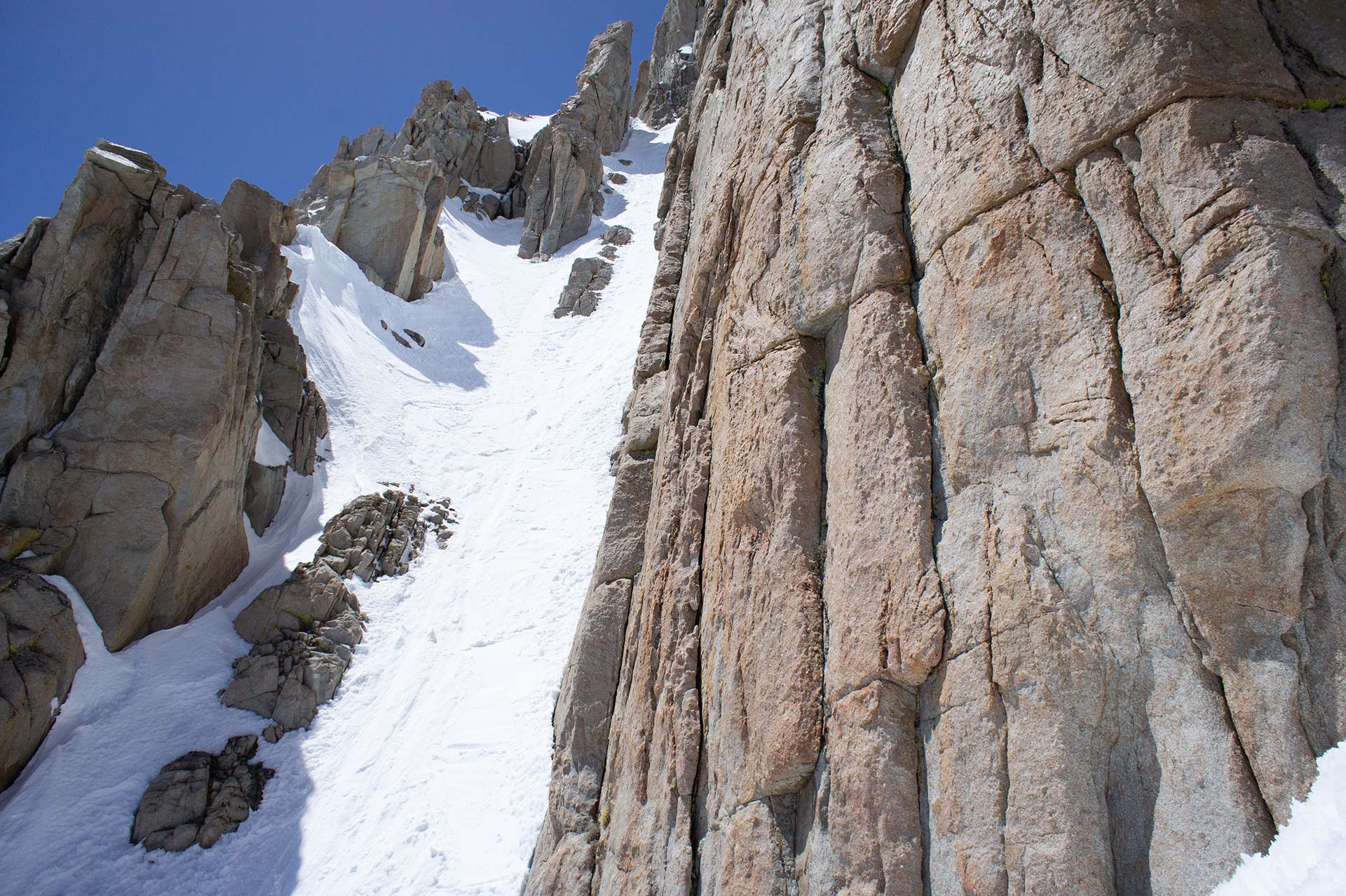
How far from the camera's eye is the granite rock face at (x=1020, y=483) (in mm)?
3820

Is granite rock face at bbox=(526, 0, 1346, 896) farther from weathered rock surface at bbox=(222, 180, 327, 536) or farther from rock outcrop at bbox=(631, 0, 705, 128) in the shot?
rock outcrop at bbox=(631, 0, 705, 128)

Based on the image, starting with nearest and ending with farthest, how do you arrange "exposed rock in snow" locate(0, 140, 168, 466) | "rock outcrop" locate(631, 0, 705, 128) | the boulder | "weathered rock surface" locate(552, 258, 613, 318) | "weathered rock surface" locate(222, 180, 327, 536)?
"exposed rock in snow" locate(0, 140, 168, 466)
"weathered rock surface" locate(222, 180, 327, 536)
"weathered rock surface" locate(552, 258, 613, 318)
the boulder
"rock outcrop" locate(631, 0, 705, 128)

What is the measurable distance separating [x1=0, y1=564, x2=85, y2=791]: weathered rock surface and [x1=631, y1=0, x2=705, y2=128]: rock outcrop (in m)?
72.2

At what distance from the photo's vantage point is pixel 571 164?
5275 centimetres

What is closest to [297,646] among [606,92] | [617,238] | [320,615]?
[320,615]

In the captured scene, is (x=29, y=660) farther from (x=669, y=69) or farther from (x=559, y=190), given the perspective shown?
(x=669, y=69)

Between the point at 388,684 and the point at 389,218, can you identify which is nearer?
the point at 388,684

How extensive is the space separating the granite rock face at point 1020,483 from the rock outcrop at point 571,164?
4290cm

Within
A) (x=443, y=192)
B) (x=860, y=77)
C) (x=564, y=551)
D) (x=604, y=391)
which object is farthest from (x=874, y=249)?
(x=443, y=192)

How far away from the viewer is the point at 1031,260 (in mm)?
5324

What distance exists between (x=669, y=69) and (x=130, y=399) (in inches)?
3168

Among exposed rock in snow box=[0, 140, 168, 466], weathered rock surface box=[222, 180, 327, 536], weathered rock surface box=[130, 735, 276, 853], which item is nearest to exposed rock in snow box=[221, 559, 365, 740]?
weathered rock surface box=[130, 735, 276, 853]

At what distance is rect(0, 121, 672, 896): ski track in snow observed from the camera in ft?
38.8

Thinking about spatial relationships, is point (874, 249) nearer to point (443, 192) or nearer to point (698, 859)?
point (698, 859)
